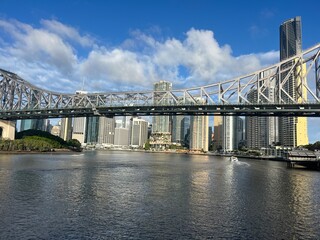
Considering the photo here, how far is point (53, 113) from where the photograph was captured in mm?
84438

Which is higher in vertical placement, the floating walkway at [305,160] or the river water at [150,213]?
the floating walkway at [305,160]

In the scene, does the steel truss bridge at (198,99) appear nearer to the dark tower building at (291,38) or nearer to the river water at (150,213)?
the river water at (150,213)

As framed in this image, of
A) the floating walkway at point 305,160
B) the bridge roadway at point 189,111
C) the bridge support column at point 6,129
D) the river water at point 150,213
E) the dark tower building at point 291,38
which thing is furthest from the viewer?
the dark tower building at point 291,38

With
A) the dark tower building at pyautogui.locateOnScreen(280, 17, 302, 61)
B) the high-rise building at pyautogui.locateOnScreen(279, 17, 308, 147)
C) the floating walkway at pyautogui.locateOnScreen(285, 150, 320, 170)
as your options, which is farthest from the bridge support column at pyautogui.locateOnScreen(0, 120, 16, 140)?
the dark tower building at pyautogui.locateOnScreen(280, 17, 302, 61)

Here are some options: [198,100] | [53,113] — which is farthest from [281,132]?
[53,113]

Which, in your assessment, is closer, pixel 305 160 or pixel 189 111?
pixel 305 160

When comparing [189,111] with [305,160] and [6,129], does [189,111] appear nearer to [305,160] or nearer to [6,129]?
[305,160]

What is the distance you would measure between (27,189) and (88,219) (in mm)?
9380

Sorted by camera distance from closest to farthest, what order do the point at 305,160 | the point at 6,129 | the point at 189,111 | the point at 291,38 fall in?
1. the point at 305,160
2. the point at 189,111
3. the point at 6,129
4. the point at 291,38

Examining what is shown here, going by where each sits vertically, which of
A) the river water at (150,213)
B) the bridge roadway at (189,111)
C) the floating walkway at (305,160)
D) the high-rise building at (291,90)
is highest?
the high-rise building at (291,90)

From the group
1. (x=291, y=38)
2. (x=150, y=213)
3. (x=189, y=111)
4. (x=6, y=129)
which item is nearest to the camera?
(x=150, y=213)

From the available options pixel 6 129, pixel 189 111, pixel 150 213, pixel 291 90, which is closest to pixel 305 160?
pixel 189 111

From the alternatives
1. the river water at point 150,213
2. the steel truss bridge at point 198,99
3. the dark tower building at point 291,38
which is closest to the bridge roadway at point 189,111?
the steel truss bridge at point 198,99

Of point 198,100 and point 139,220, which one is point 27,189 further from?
point 198,100
